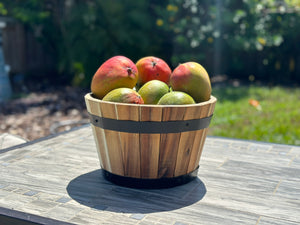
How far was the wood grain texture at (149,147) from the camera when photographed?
1.98 metres

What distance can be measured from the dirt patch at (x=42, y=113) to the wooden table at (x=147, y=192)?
2.70 m

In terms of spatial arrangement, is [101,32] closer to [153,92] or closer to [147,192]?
[153,92]

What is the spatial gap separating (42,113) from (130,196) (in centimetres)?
540

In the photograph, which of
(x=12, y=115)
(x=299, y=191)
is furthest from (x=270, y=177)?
(x=12, y=115)

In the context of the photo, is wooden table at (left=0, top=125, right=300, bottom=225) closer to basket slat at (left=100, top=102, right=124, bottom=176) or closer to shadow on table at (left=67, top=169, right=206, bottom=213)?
shadow on table at (left=67, top=169, right=206, bottom=213)

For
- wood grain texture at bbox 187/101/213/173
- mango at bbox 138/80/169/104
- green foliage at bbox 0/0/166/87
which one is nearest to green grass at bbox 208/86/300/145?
green foliage at bbox 0/0/166/87

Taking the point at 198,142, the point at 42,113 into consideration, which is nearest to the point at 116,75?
the point at 198,142

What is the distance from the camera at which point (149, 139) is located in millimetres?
2043

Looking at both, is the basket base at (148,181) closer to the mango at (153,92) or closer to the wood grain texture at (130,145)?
the wood grain texture at (130,145)

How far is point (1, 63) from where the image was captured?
8.61 m

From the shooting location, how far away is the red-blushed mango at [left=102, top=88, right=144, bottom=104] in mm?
2029

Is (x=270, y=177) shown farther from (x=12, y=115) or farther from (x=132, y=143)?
(x=12, y=115)

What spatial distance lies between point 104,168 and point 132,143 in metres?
0.34

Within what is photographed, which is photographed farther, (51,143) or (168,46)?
(168,46)
